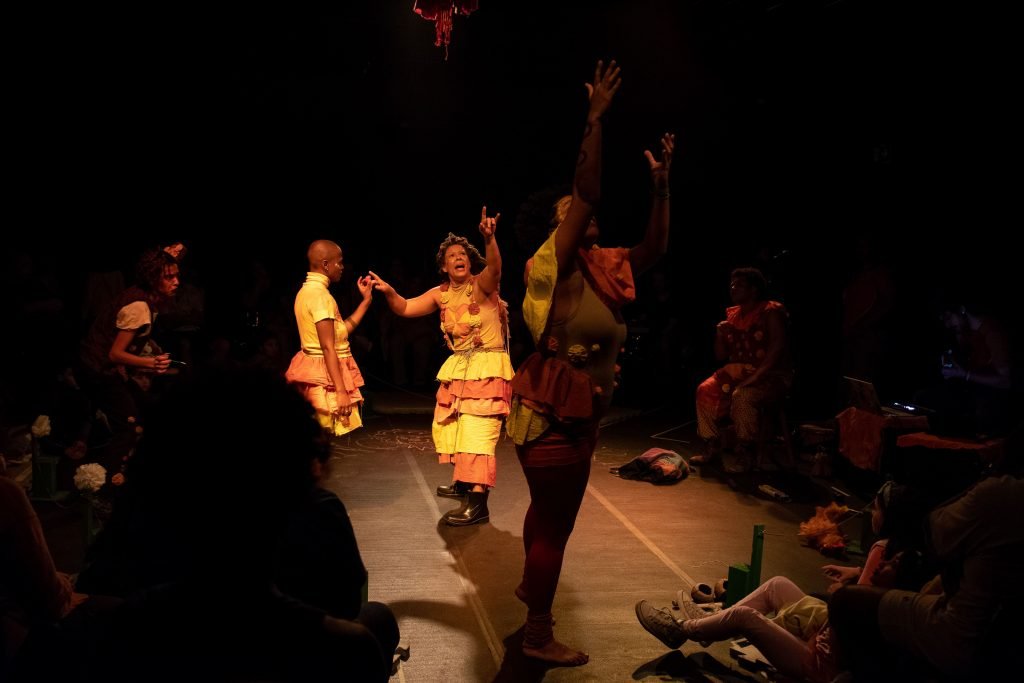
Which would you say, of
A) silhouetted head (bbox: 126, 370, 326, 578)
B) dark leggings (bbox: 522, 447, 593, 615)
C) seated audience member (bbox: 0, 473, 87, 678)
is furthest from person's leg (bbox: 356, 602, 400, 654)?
dark leggings (bbox: 522, 447, 593, 615)

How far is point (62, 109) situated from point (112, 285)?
2.66m

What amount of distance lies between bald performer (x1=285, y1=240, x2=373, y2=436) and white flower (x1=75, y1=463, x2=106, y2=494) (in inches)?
45.7

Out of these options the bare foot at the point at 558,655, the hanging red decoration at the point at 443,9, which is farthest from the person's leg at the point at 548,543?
the hanging red decoration at the point at 443,9

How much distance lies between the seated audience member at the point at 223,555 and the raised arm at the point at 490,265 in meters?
A: 2.89

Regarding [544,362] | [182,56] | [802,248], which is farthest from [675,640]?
[182,56]

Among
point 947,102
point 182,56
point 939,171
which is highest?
point 182,56

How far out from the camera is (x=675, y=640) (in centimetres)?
328

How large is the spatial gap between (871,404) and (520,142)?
6.98m

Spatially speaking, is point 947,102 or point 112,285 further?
point 112,285

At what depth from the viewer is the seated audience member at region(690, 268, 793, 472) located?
629 cm

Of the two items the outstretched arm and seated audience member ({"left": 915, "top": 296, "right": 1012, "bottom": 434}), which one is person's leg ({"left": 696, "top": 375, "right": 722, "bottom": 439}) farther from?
the outstretched arm

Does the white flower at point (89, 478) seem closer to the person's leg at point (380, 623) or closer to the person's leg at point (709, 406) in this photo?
the person's leg at point (380, 623)

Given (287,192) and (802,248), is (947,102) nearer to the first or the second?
(802,248)

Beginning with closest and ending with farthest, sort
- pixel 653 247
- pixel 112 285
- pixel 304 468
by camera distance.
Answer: pixel 304 468, pixel 653 247, pixel 112 285
